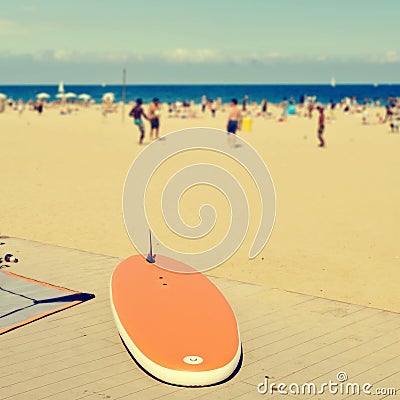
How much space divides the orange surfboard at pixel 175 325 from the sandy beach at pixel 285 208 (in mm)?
2115

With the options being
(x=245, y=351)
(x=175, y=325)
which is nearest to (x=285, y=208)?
(x=245, y=351)

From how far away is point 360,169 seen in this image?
21.4m

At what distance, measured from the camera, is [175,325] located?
248 inches

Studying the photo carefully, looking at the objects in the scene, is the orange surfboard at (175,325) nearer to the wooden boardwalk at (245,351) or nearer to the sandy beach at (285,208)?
the wooden boardwalk at (245,351)

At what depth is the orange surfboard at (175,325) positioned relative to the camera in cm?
566

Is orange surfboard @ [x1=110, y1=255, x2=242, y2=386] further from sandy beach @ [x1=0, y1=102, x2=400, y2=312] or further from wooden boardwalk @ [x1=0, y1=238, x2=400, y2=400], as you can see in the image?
sandy beach @ [x1=0, y1=102, x2=400, y2=312]

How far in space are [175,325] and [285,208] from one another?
876 cm

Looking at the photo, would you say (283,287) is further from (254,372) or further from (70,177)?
(70,177)

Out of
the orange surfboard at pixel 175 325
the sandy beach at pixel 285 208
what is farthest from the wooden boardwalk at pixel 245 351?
the sandy beach at pixel 285 208

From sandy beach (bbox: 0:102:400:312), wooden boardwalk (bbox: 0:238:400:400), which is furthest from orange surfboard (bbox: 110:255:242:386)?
sandy beach (bbox: 0:102:400:312)

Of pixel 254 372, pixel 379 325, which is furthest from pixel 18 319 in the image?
pixel 379 325

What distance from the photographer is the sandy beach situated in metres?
9.62

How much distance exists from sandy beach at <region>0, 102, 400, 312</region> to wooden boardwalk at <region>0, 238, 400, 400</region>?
1.06m

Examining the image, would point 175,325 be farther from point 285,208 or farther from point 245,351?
point 285,208
